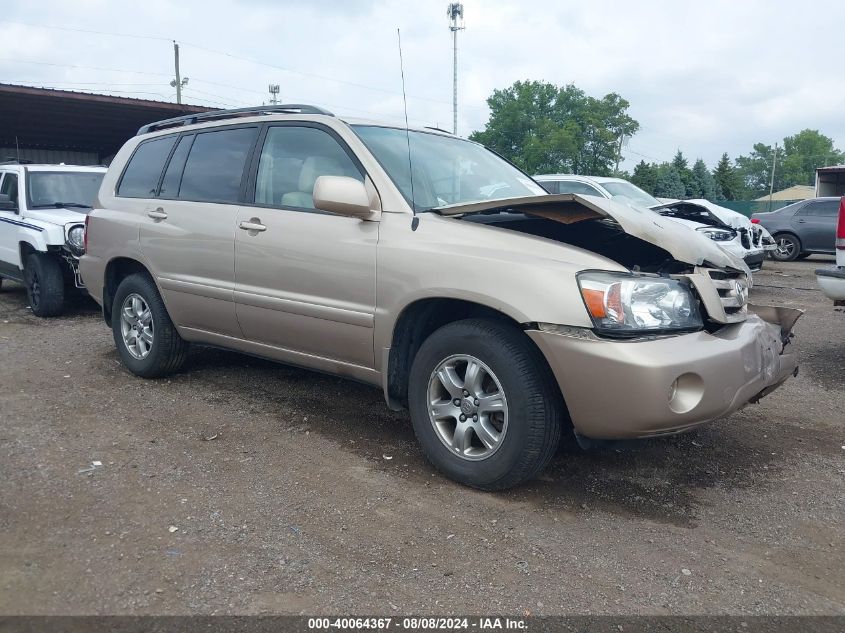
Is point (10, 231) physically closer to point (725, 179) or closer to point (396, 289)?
point (396, 289)

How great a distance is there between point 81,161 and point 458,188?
21.2 m

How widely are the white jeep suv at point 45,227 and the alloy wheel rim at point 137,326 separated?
→ 2.70 metres

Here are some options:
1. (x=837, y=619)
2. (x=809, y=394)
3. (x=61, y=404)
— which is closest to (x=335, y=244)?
(x=61, y=404)

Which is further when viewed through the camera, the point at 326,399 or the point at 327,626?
the point at 326,399

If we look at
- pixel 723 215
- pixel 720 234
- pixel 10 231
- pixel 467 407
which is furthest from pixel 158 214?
pixel 723 215

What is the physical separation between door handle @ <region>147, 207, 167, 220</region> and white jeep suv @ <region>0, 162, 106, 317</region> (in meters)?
3.14

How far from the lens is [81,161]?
879 inches

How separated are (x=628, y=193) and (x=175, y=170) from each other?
837cm

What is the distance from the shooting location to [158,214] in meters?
5.10

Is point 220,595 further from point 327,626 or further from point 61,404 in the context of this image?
point 61,404

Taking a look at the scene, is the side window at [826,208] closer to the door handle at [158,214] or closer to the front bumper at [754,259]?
the front bumper at [754,259]

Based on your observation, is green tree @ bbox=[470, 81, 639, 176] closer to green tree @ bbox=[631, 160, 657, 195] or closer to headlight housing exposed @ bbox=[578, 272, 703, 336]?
green tree @ bbox=[631, 160, 657, 195]

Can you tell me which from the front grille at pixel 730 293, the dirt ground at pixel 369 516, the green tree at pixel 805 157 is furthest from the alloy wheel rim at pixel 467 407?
the green tree at pixel 805 157


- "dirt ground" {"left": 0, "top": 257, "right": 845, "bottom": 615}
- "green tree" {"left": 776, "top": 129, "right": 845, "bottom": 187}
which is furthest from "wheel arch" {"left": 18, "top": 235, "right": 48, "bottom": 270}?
"green tree" {"left": 776, "top": 129, "right": 845, "bottom": 187}
